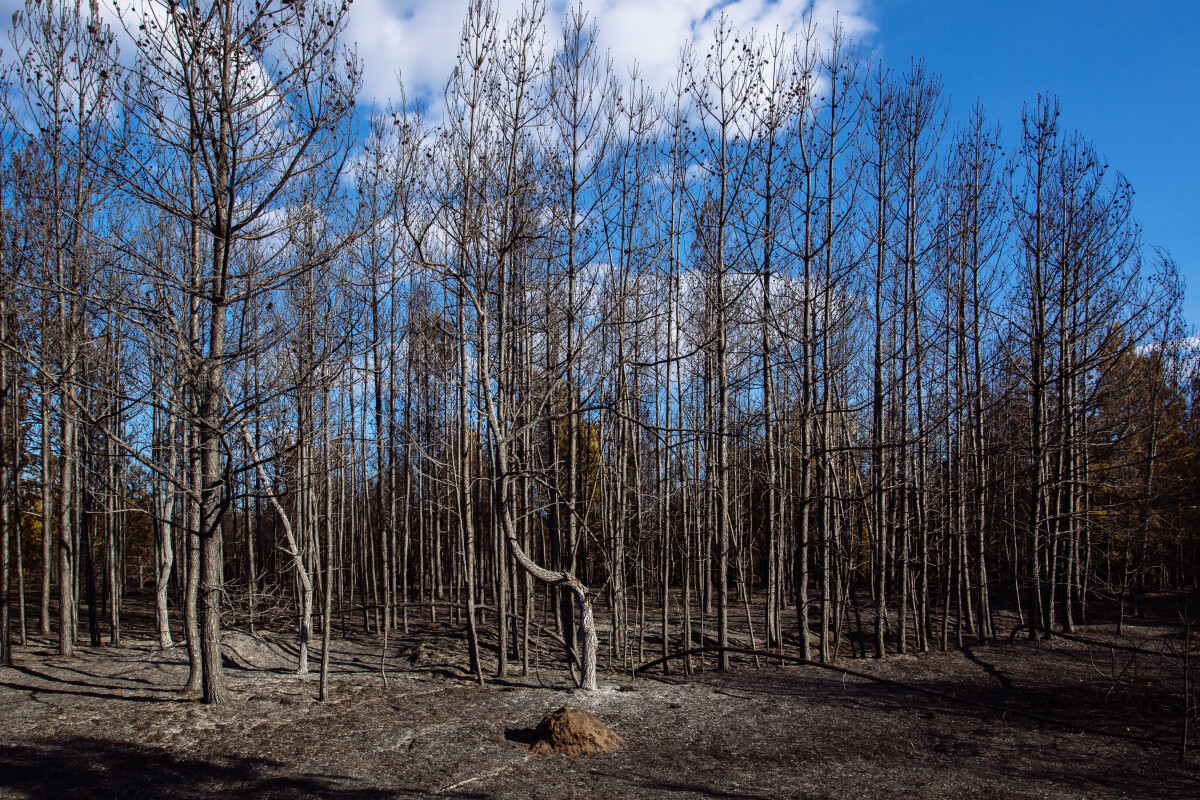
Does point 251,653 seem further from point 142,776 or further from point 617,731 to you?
point 617,731

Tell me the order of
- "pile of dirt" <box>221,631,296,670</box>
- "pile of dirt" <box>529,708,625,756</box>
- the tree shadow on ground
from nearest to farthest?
1. the tree shadow on ground
2. "pile of dirt" <box>529,708,625,756</box>
3. "pile of dirt" <box>221,631,296,670</box>

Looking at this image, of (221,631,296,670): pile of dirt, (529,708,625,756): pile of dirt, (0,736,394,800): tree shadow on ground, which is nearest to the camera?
(0,736,394,800): tree shadow on ground

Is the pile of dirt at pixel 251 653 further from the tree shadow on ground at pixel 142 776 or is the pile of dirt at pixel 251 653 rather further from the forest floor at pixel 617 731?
the tree shadow on ground at pixel 142 776

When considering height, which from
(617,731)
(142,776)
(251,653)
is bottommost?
(251,653)

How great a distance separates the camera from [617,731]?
6.31 meters

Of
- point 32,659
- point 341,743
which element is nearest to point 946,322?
point 341,743

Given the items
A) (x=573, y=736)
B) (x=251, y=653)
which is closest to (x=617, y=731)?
(x=573, y=736)

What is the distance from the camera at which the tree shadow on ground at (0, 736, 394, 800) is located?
196 inches

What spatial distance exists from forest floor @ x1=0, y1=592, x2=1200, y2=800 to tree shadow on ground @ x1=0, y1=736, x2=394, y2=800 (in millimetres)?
21

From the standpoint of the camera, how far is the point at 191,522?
6.89 metres

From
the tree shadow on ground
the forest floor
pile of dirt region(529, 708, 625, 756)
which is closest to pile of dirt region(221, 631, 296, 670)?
the forest floor

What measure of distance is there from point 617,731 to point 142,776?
389cm

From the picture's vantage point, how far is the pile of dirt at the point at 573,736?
5.71 metres

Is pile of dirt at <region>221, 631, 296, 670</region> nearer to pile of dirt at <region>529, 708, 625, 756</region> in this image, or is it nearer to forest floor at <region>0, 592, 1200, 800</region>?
forest floor at <region>0, 592, 1200, 800</region>
